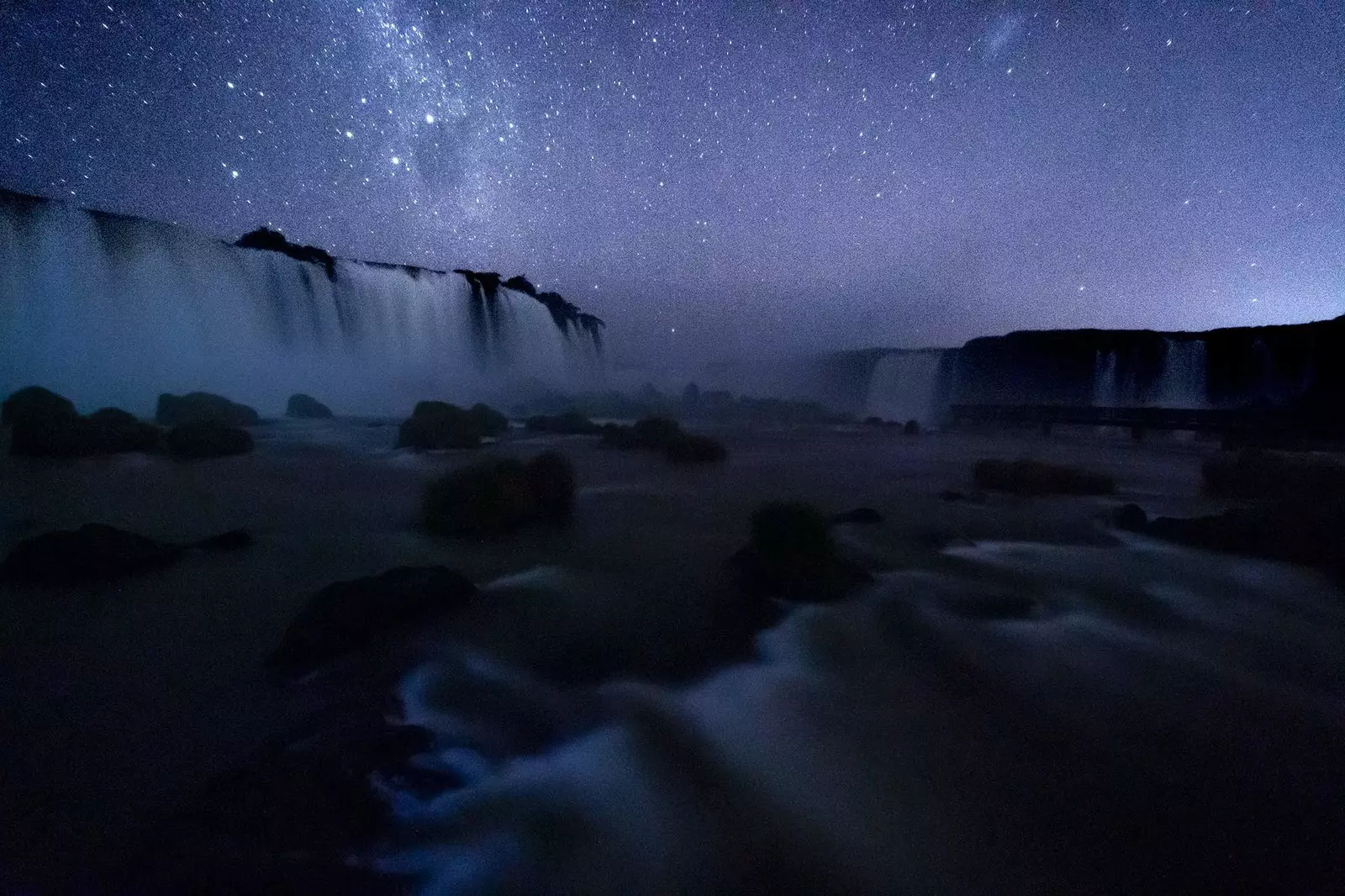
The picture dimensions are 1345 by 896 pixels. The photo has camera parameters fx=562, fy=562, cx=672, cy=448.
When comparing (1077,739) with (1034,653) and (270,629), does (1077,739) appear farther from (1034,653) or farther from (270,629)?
(270,629)

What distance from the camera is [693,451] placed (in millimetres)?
13633

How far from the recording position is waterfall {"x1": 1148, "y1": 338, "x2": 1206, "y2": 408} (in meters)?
32.5

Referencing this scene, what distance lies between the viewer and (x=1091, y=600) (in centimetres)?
490

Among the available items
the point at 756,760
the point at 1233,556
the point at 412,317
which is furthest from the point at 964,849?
the point at 412,317

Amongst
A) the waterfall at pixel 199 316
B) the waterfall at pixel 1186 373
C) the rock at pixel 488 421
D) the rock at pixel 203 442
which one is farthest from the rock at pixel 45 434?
the waterfall at pixel 1186 373

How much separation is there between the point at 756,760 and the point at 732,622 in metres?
1.55

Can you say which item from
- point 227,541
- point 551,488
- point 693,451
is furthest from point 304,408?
point 551,488

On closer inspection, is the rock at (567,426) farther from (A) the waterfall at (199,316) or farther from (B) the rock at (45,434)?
(A) the waterfall at (199,316)

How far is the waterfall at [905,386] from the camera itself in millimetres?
41562

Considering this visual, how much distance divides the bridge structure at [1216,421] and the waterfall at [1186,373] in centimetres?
1206

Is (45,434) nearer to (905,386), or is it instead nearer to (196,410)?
(196,410)

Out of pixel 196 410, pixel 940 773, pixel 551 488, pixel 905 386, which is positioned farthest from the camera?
pixel 905 386

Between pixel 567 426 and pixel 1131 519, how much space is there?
1535 cm

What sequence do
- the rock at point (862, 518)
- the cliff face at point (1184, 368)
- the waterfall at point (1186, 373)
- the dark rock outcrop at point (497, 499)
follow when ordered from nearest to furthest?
the dark rock outcrop at point (497, 499) → the rock at point (862, 518) → the cliff face at point (1184, 368) → the waterfall at point (1186, 373)
